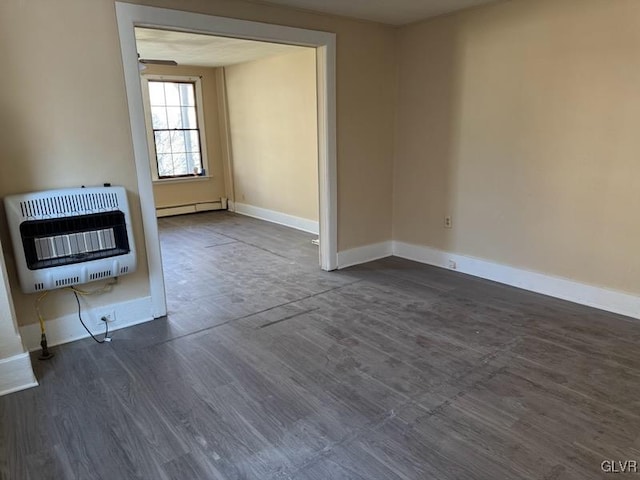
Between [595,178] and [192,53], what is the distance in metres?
5.06

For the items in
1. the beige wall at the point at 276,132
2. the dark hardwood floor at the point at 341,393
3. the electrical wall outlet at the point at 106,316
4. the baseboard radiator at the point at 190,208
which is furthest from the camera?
the baseboard radiator at the point at 190,208

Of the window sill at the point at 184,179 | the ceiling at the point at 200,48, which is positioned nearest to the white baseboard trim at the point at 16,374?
the ceiling at the point at 200,48

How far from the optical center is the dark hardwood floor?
1845 millimetres

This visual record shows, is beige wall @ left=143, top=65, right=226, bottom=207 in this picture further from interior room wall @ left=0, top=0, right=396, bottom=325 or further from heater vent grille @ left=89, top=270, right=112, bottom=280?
heater vent grille @ left=89, top=270, right=112, bottom=280

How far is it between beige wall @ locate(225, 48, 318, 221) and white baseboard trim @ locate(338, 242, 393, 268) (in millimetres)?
1451

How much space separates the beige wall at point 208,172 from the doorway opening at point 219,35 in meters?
4.07

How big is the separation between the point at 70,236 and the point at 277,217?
4.16 meters

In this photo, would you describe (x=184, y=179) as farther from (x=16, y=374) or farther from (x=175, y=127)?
(x=16, y=374)

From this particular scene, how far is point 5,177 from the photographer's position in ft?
8.42

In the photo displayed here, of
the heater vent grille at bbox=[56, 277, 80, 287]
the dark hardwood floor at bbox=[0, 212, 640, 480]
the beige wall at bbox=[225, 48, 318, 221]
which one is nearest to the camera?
the dark hardwood floor at bbox=[0, 212, 640, 480]

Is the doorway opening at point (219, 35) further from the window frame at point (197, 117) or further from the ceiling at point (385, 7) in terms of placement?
the window frame at point (197, 117)

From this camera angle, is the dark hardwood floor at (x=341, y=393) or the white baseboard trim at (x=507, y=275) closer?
the dark hardwood floor at (x=341, y=393)

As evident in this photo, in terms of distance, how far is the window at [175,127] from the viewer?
7035mm

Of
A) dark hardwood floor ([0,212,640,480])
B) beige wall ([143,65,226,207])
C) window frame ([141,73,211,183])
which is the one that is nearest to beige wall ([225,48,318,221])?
beige wall ([143,65,226,207])
